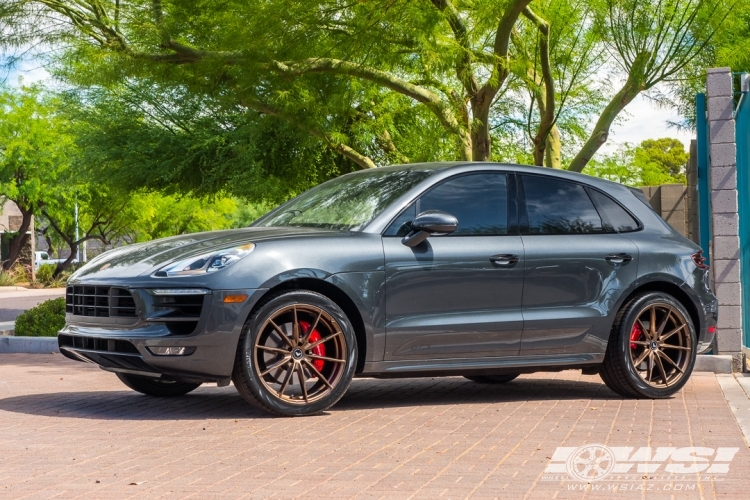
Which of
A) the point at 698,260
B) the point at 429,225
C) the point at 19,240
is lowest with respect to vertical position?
the point at 698,260

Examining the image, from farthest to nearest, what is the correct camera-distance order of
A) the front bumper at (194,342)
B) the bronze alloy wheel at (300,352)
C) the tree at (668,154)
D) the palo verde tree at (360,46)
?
the tree at (668,154), the palo verde tree at (360,46), the bronze alloy wheel at (300,352), the front bumper at (194,342)

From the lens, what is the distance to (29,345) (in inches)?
559

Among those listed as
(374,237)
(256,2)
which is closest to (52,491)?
(374,237)

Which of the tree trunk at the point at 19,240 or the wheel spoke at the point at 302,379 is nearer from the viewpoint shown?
the wheel spoke at the point at 302,379

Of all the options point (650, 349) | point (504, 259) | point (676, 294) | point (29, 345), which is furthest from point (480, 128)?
point (504, 259)

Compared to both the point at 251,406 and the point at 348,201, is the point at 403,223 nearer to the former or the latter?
the point at 348,201

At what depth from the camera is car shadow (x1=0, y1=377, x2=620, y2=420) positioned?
26.6 feet

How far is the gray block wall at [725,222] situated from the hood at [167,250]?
15.7ft

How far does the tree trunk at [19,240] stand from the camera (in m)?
47.2

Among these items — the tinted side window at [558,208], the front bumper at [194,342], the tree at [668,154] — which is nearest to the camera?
the front bumper at [194,342]

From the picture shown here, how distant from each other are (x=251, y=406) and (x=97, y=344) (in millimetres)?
1240

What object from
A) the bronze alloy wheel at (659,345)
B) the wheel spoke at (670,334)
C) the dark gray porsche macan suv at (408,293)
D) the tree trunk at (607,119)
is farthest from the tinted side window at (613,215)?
the tree trunk at (607,119)

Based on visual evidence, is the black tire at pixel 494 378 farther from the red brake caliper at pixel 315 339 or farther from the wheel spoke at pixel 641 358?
the red brake caliper at pixel 315 339

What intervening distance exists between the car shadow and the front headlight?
1060 mm
